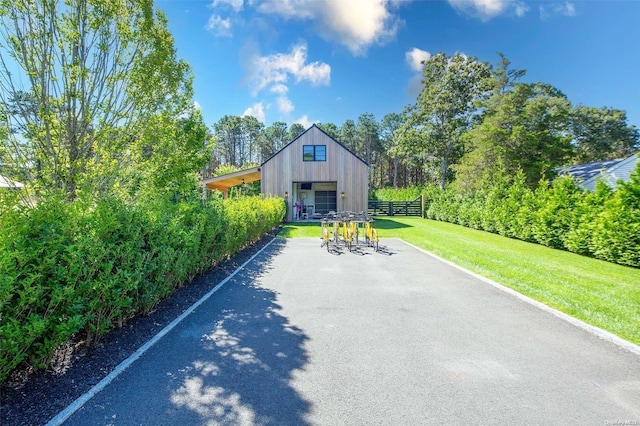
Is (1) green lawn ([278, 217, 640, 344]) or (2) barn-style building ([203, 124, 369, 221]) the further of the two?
(2) barn-style building ([203, 124, 369, 221])

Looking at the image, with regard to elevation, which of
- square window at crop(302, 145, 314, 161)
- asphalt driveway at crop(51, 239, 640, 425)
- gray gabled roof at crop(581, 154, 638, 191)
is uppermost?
square window at crop(302, 145, 314, 161)

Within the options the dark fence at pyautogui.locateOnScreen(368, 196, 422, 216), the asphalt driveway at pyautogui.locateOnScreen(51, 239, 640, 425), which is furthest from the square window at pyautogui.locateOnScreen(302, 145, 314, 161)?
the asphalt driveway at pyautogui.locateOnScreen(51, 239, 640, 425)

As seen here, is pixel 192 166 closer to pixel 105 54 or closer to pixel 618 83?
pixel 105 54

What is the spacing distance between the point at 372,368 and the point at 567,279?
5.99 m

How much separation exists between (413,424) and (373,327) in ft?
5.81

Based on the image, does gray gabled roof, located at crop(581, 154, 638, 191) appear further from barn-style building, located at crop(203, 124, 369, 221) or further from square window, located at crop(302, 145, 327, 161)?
square window, located at crop(302, 145, 327, 161)

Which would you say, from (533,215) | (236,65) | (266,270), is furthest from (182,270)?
(533,215)

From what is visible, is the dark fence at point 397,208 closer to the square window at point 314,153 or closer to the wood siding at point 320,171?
the wood siding at point 320,171

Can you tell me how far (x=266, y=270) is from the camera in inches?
281

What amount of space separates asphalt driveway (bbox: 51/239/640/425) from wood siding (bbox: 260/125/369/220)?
15159 millimetres

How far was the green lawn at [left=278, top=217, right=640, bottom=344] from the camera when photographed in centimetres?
421

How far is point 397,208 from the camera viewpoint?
28.6 metres

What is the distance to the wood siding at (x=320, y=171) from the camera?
19.9 metres

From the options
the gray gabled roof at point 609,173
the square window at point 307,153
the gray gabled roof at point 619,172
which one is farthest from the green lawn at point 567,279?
the square window at point 307,153
